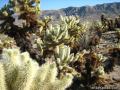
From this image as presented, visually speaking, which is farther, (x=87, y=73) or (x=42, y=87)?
(x=87, y=73)

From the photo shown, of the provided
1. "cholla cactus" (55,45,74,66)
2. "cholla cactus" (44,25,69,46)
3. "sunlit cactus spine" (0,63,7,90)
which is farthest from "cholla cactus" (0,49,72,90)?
"cholla cactus" (44,25,69,46)

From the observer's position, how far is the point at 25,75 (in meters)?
4.07

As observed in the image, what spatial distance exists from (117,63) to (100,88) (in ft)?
15.1

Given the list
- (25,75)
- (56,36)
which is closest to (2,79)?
(25,75)

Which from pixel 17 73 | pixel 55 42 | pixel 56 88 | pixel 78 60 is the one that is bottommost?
pixel 78 60

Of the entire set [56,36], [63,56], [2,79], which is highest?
[2,79]

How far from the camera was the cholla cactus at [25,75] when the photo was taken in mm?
4082

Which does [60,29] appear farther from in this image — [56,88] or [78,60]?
[56,88]

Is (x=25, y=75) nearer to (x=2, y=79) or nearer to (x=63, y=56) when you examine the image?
(x=2, y=79)

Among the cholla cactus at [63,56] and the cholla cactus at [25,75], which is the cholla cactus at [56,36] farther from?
the cholla cactus at [25,75]

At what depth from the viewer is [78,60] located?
12836 mm

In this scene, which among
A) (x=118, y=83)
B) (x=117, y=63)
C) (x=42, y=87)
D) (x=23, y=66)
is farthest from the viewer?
(x=117, y=63)

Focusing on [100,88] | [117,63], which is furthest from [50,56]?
[117,63]

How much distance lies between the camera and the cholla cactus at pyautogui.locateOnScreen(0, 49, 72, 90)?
4082mm
